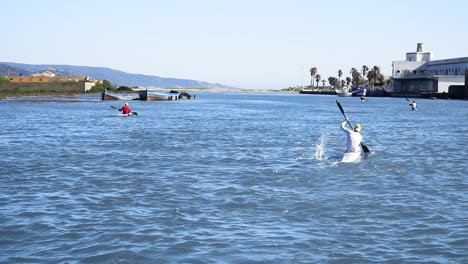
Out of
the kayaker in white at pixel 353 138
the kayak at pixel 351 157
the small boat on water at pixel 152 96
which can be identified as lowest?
the kayak at pixel 351 157

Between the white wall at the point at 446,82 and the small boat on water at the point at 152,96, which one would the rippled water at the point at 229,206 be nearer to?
the small boat on water at the point at 152,96

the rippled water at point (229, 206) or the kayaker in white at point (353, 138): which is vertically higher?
the kayaker in white at point (353, 138)

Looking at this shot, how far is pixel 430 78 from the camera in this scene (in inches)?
6585

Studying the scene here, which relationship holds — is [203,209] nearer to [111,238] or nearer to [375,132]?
[111,238]

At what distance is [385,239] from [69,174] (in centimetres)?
1291

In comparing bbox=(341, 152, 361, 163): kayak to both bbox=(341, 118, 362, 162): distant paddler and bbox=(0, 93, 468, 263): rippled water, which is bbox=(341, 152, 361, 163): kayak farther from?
bbox=(0, 93, 468, 263): rippled water

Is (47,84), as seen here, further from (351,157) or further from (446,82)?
(351,157)

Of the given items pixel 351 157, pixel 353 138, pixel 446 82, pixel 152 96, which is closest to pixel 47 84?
pixel 152 96

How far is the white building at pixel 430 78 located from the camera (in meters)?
161

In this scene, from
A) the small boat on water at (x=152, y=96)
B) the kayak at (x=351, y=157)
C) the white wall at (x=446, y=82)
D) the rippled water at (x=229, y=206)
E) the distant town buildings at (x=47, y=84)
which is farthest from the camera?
the distant town buildings at (x=47, y=84)

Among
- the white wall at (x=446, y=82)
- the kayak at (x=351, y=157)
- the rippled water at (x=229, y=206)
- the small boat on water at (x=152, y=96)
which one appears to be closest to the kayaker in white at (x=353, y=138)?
the kayak at (x=351, y=157)

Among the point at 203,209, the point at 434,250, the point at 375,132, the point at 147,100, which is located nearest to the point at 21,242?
the point at 203,209

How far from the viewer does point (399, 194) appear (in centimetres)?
1852

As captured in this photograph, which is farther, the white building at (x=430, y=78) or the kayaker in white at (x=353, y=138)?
the white building at (x=430, y=78)
